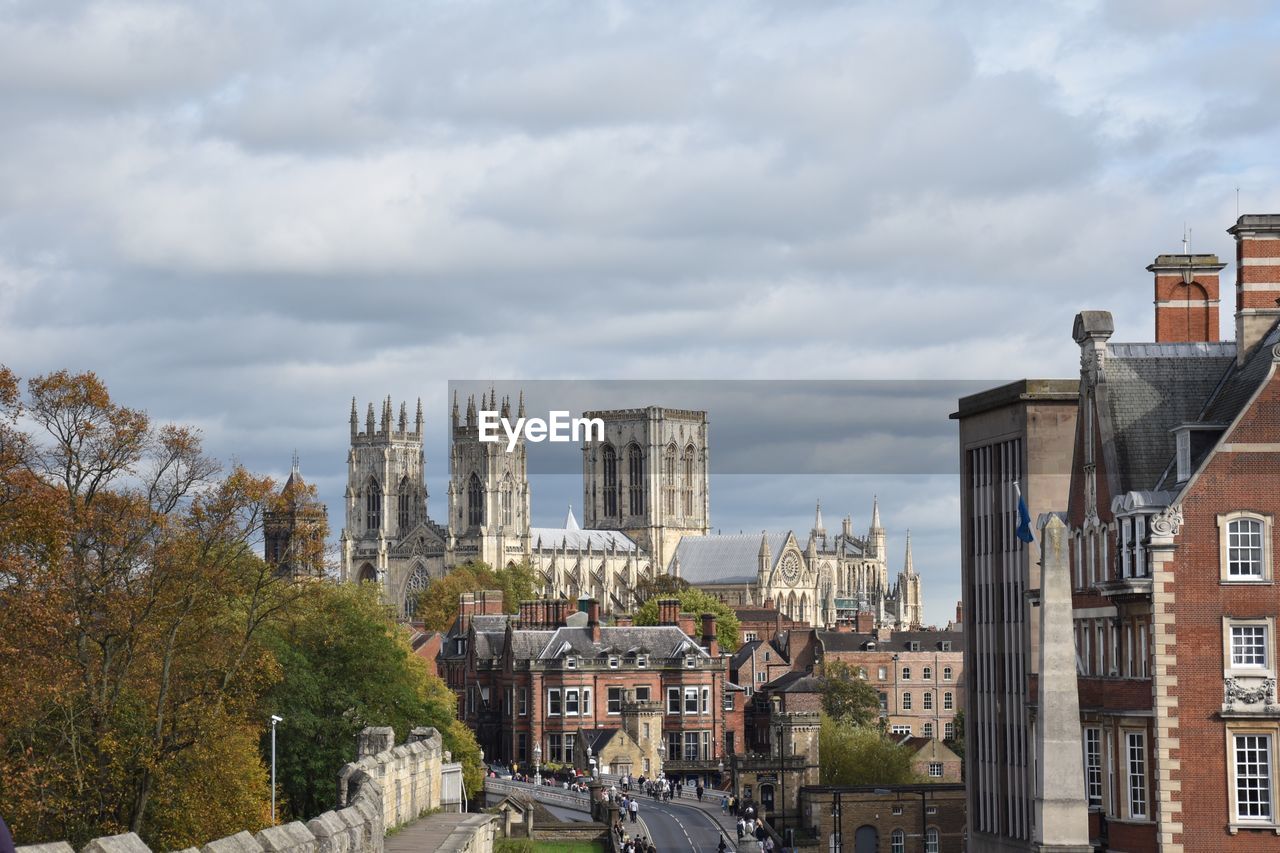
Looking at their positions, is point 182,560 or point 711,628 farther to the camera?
point 711,628

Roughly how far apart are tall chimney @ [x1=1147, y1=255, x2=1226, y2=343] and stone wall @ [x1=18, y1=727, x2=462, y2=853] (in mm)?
18065

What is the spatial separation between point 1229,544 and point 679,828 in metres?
45.3

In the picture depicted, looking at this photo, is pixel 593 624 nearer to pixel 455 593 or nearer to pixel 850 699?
pixel 850 699

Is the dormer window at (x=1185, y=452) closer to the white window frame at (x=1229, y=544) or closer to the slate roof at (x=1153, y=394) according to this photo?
the slate roof at (x=1153, y=394)

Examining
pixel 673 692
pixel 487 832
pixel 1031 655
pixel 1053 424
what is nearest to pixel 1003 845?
pixel 1031 655

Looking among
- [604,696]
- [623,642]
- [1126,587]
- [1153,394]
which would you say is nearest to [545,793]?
[604,696]

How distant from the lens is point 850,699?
403 feet

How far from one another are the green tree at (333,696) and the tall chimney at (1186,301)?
80.4ft

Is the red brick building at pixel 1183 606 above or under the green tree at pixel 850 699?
above

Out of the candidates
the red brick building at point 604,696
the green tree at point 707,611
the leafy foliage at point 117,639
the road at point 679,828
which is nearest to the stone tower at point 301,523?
the leafy foliage at point 117,639

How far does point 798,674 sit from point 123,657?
8024 centimetres

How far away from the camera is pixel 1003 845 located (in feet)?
202

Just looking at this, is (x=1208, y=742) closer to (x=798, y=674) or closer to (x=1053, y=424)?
(x=1053, y=424)

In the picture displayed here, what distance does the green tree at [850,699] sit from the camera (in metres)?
122
